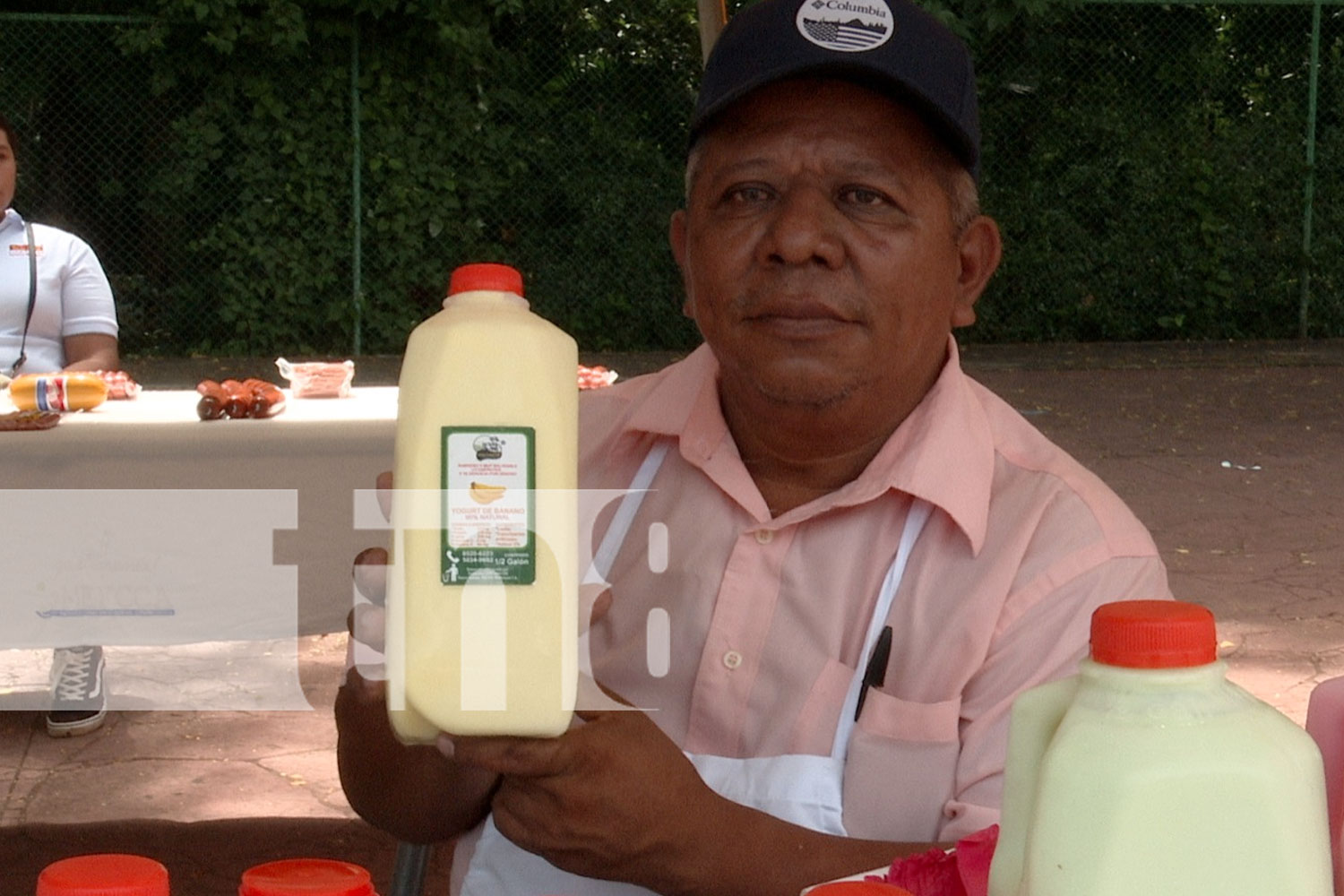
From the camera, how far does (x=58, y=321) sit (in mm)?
4680

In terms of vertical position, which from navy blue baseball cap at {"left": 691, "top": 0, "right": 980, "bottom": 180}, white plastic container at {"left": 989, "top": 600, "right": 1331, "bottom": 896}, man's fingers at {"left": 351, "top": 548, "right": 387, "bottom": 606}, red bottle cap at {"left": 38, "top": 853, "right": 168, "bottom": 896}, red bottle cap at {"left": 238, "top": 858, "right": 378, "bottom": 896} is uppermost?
navy blue baseball cap at {"left": 691, "top": 0, "right": 980, "bottom": 180}

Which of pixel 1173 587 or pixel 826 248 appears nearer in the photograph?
pixel 826 248

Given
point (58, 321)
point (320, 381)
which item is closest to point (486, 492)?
point (320, 381)

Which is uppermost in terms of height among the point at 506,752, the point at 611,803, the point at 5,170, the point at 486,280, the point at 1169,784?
the point at 486,280

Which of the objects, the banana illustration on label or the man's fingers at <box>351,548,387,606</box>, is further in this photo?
the man's fingers at <box>351,548,387,606</box>

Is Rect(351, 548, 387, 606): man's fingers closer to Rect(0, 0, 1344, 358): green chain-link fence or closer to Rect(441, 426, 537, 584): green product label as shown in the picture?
Rect(441, 426, 537, 584): green product label

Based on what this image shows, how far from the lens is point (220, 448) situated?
365cm

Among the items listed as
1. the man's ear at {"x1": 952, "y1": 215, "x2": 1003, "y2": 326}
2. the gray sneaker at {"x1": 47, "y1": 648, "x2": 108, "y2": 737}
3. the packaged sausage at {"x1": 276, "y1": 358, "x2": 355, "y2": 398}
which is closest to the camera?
the man's ear at {"x1": 952, "y1": 215, "x2": 1003, "y2": 326}

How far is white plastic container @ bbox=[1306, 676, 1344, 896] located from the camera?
104 cm

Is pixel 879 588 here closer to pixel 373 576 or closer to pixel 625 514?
pixel 625 514

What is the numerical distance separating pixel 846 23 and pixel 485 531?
2.86 feet

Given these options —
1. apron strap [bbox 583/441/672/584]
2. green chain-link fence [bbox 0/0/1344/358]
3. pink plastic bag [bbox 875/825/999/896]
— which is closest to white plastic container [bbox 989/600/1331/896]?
pink plastic bag [bbox 875/825/999/896]

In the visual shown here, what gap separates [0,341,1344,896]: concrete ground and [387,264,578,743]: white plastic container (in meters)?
2.60

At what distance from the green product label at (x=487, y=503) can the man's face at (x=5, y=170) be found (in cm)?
396
